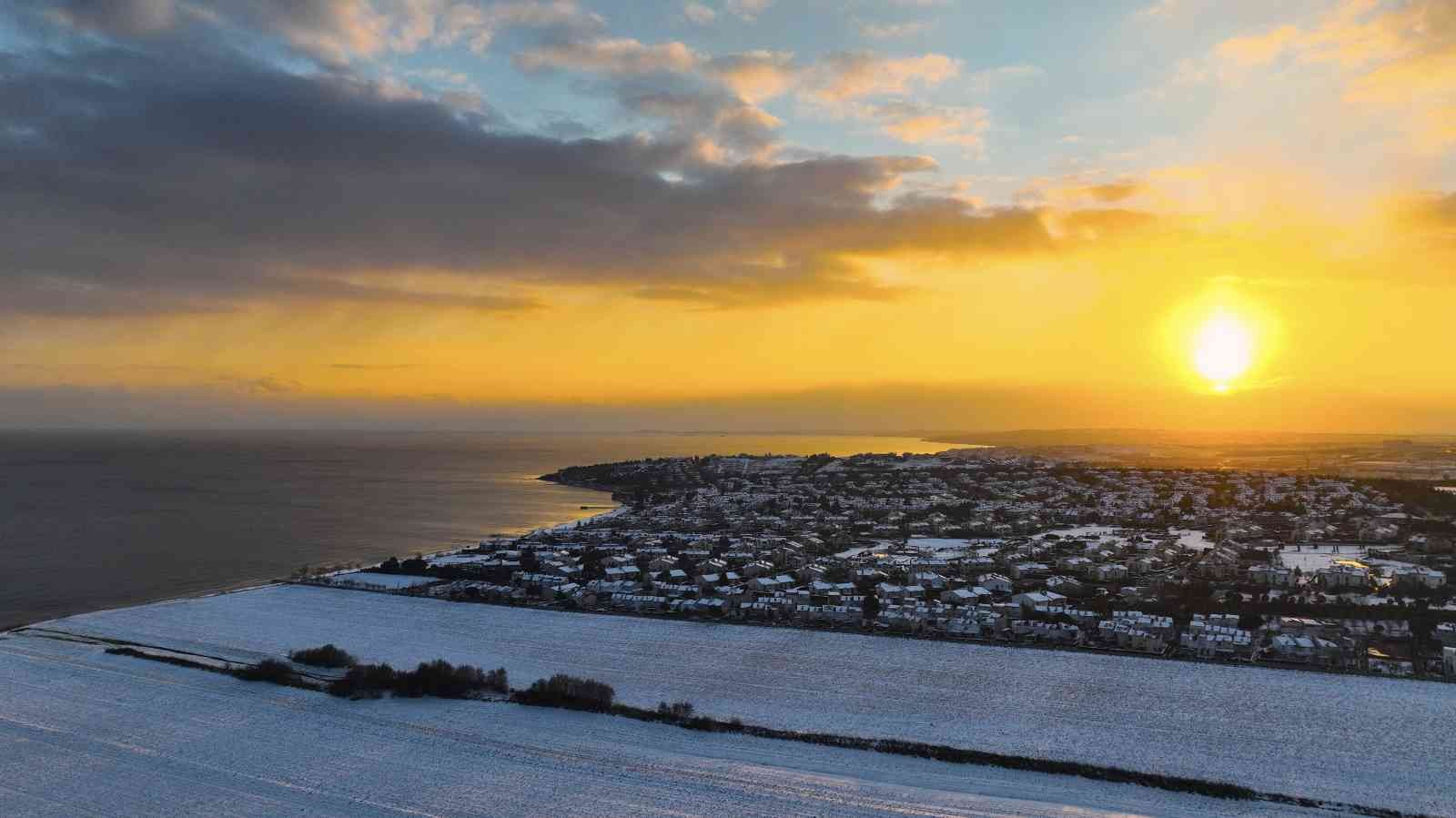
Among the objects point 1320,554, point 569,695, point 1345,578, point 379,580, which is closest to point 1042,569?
point 1345,578

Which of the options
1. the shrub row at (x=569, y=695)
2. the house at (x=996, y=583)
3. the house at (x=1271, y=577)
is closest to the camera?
the shrub row at (x=569, y=695)

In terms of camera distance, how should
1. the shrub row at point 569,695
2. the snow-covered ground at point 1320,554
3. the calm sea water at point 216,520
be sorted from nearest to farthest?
1. the shrub row at point 569,695
2. the snow-covered ground at point 1320,554
3. the calm sea water at point 216,520

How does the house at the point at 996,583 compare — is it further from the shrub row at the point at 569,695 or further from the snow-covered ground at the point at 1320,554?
the shrub row at the point at 569,695

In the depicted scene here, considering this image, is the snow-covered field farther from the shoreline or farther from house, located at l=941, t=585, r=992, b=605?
house, located at l=941, t=585, r=992, b=605

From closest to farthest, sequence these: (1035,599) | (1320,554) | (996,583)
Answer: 1. (1035,599)
2. (996,583)
3. (1320,554)

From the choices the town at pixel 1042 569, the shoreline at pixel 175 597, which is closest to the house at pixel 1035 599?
the town at pixel 1042 569

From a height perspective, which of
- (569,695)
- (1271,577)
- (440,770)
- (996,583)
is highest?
(1271,577)

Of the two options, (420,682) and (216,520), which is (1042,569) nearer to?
(420,682)
